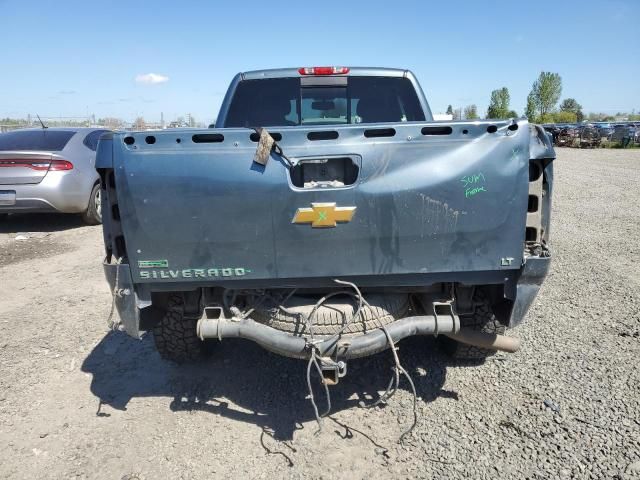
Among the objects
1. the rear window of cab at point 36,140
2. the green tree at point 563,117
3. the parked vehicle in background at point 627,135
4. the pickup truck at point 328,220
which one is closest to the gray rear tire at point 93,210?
the rear window of cab at point 36,140

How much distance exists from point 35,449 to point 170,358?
103 centimetres

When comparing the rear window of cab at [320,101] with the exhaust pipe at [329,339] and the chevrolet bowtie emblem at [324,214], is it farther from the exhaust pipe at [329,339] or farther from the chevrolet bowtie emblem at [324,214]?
the exhaust pipe at [329,339]

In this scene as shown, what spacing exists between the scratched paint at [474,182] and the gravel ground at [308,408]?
145 cm

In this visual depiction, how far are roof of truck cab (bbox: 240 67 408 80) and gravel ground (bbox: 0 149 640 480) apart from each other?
2349 millimetres

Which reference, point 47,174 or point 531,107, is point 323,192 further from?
point 531,107

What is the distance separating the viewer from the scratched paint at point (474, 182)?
261cm

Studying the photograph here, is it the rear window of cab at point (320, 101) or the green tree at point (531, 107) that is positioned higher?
the green tree at point (531, 107)

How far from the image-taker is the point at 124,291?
2.80m

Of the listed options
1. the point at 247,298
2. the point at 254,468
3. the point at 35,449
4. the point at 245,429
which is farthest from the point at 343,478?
the point at 35,449

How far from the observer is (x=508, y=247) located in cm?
271

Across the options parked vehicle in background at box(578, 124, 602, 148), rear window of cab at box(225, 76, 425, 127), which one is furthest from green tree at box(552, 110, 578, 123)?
rear window of cab at box(225, 76, 425, 127)

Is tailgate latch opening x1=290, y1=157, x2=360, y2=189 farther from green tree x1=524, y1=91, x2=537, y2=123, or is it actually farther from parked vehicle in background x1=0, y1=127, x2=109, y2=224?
green tree x1=524, y1=91, x2=537, y2=123

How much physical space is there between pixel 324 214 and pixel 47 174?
6937 millimetres

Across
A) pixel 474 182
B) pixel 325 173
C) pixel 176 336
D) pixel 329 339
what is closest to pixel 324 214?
pixel 325 173
